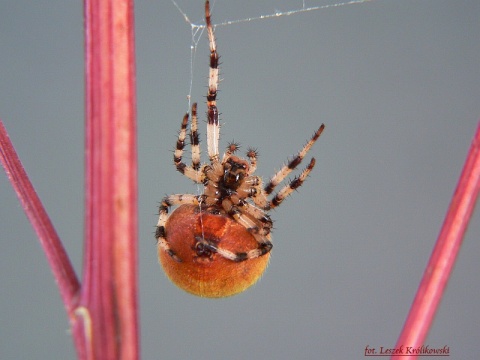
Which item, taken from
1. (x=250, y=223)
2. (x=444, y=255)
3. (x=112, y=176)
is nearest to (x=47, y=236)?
(x=112, y=176)

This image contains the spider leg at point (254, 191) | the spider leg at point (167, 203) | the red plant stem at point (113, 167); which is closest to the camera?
the red plant stem at point (113, 167)

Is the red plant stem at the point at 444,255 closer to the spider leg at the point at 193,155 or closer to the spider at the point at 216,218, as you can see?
the spider at the point at 216,218

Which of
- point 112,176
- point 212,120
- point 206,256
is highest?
point 212,120

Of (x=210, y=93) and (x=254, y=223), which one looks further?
(x=210, y=93)

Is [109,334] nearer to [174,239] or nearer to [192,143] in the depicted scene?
[174,239]

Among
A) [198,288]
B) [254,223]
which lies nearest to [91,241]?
[198,288]

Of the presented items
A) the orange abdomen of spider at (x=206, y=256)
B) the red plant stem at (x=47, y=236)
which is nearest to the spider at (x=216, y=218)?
the orange abdomen of spider at (x=206, y=256)

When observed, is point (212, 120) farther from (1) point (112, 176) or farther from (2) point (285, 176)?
(1) point (112, 176)
